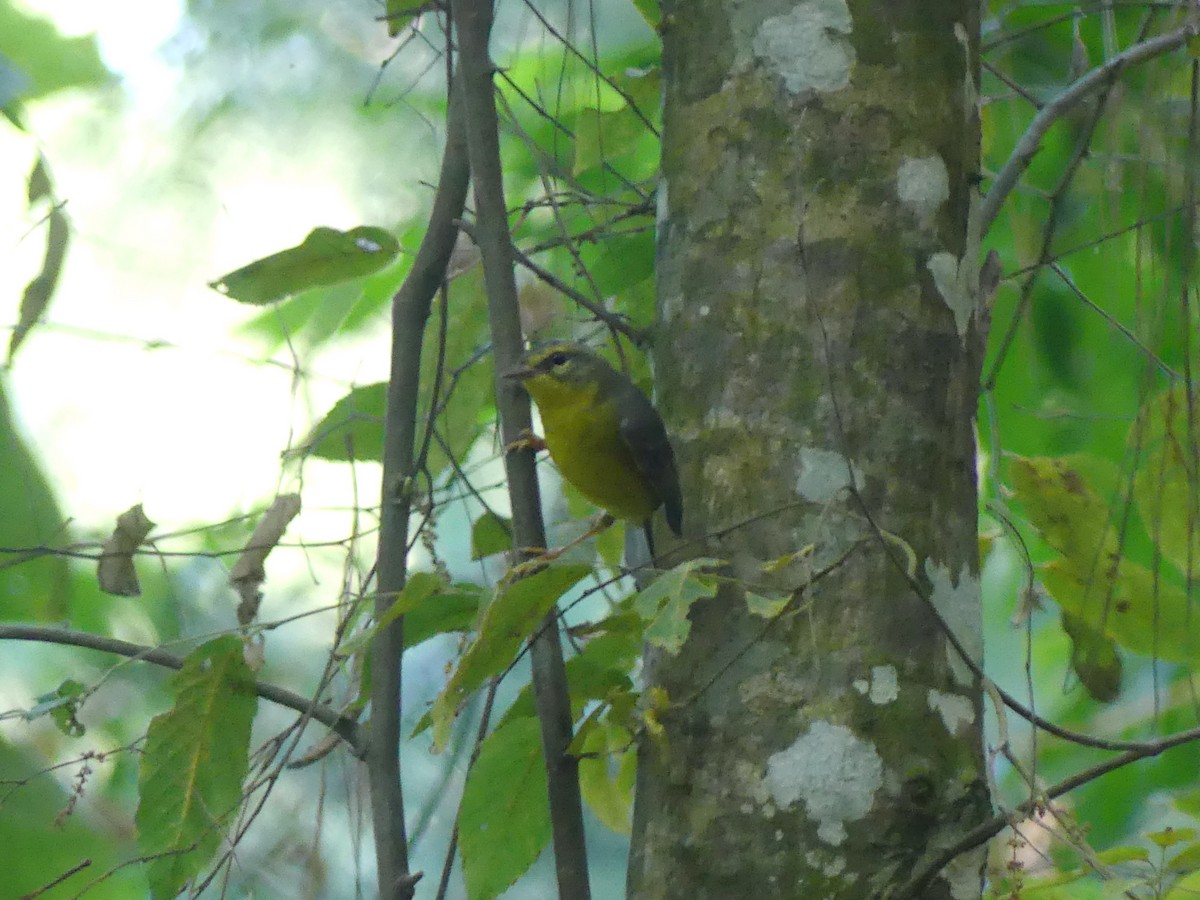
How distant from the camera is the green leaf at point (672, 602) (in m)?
1.16

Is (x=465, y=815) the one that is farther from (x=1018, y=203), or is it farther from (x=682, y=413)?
(x=1018, y=203)

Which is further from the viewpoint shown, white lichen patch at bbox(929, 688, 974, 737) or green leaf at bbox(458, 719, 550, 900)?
green leaf at bbox(458, 719, 550, 900)

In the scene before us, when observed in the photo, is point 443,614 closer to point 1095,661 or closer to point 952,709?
point 952,709

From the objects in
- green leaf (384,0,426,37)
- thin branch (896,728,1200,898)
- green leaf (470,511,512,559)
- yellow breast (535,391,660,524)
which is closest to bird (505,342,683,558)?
yellow breast (535,391,660,524)

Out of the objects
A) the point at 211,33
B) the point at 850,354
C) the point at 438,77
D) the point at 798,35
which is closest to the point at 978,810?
the point at 850,354

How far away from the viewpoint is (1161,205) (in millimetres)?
2475

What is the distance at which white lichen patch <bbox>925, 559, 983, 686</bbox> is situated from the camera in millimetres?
1457

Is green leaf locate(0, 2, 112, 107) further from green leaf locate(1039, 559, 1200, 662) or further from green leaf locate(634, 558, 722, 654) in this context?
green leaf locate(1039, 559, 1200, 662)

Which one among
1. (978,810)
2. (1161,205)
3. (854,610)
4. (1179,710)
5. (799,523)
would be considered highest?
(1161,205)

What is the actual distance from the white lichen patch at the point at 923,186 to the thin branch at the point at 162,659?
3.19ft

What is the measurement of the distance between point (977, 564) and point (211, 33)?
2636 mm

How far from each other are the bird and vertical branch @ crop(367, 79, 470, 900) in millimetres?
437

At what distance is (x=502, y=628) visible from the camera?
1.31 m

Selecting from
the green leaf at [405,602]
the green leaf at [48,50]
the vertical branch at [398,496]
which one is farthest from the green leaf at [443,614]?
the green leaf at [48,50]
